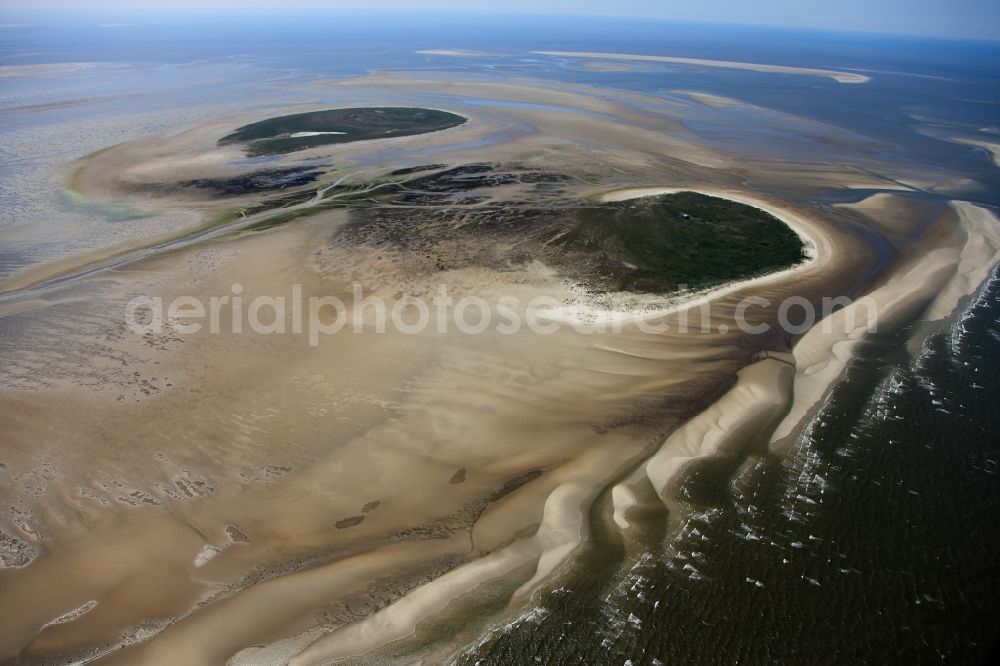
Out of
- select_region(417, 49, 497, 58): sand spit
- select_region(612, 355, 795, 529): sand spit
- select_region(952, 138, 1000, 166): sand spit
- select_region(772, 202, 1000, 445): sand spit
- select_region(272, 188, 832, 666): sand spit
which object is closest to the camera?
select_region(272, 188, 832, 666): sand spit

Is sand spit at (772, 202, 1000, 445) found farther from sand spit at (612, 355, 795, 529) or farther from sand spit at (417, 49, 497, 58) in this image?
sand spit at (417, 49, 497, 58)

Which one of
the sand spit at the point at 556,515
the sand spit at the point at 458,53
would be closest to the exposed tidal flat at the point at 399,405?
the sand spit at the point at 556,515

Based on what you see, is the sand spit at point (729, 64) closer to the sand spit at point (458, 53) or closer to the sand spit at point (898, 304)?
the sand spit at point (458, 53)

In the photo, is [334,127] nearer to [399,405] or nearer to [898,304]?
[399,405]

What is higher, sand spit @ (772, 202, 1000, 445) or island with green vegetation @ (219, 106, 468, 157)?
island with green vegetation @ (219, 106, 468, 157)

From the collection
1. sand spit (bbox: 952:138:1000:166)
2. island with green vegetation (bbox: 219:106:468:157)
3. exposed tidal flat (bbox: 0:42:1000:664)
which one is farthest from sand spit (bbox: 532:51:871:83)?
exposed tidal flat (bbox: 0:42:1000:664)

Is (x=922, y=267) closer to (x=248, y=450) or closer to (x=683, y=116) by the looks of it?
(x=248, y=450)

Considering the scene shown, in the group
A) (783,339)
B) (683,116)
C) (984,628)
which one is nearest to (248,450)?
(984,628)
